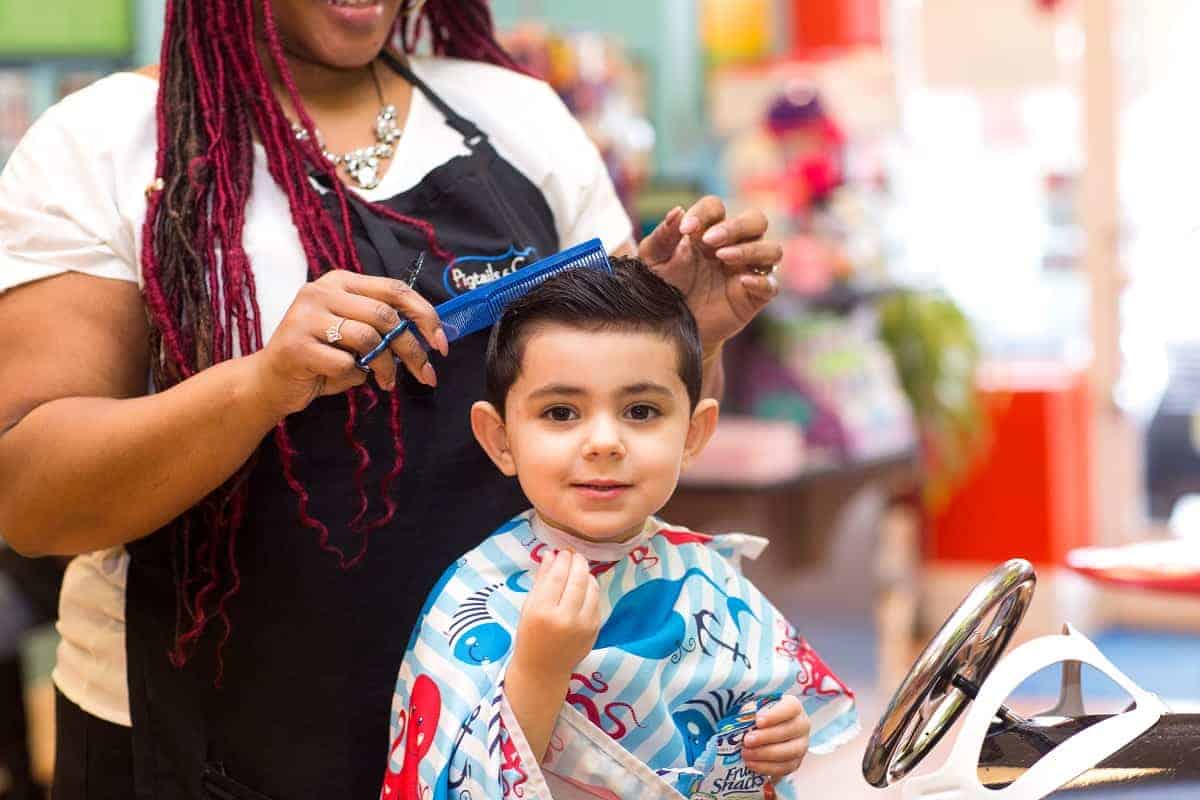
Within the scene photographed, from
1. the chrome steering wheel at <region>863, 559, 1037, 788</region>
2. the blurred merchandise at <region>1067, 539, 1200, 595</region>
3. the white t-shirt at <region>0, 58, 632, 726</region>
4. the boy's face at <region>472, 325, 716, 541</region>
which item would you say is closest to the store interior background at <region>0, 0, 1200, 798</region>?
the blurred merchandise at <region>1067, 539, 1200, 595</region>

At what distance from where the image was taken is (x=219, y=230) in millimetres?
1444

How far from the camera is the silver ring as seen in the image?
1.23 m

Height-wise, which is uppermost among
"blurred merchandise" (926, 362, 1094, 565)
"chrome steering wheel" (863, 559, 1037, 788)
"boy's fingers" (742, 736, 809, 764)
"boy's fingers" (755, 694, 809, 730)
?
"chrome steering wheel" (863, 559, 1037, 788)

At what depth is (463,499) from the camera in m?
1.49

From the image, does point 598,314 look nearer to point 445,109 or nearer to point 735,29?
point 445,109

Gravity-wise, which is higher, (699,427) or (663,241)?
(663,241)

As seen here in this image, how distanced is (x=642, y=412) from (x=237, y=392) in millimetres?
326

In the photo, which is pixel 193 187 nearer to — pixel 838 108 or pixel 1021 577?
pixel 1021 577

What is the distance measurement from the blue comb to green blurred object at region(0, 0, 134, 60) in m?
2.67

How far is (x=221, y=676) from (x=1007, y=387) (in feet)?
15.4

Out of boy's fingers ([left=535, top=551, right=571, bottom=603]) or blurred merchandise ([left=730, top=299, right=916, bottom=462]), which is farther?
blurred merchandise ([left=730, top=299, right=916, bottom=462])

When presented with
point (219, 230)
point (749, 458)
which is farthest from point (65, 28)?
point (219, 230)

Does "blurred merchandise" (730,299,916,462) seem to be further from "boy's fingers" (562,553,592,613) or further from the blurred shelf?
"boy's fingers" (562,553,592,613)

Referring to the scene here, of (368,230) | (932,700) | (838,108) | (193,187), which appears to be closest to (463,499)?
(368,230)
